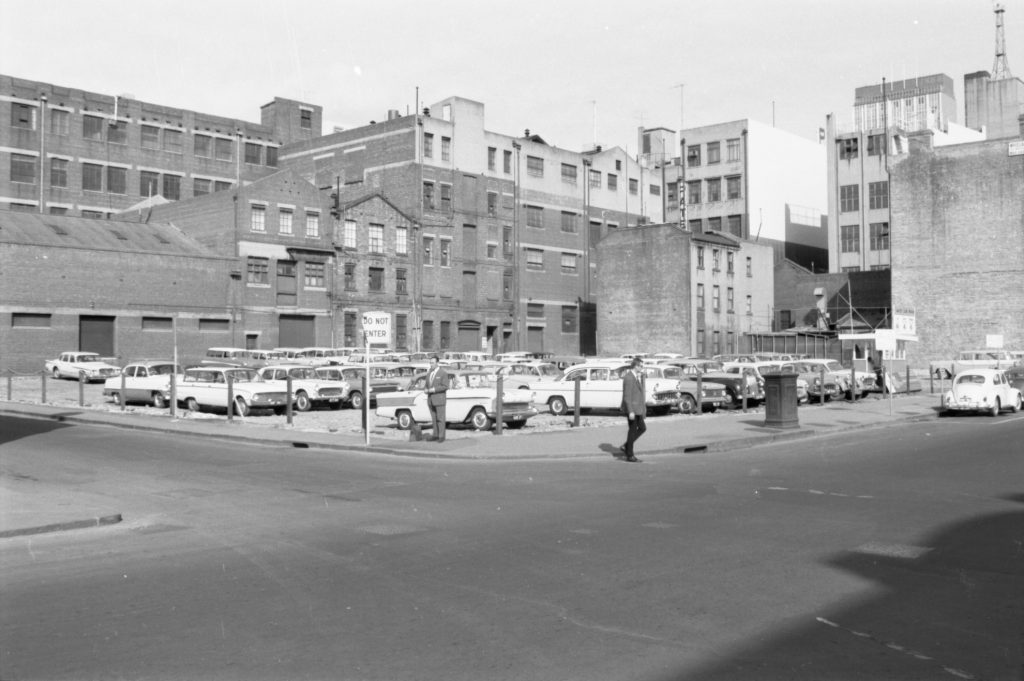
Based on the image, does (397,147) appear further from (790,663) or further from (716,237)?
(790,663)

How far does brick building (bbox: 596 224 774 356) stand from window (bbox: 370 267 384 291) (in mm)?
16824

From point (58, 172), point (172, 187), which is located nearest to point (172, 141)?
point (172, 187)

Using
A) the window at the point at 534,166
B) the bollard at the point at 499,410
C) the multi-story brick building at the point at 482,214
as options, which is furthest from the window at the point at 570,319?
the bollard at the point at 499,410

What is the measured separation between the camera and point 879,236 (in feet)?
252

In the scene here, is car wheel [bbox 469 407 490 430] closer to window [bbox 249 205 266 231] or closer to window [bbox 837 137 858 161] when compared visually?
window [bbox 249 205 266 231]

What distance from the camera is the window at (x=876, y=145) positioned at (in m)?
76.2

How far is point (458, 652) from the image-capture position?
573 cm

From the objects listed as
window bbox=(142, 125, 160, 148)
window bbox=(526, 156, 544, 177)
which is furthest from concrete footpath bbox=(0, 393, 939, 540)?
window bbox=(526, 156, 544, 177)

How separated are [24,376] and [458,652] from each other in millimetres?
49469

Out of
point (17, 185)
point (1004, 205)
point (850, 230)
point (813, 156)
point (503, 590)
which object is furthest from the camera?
point (813, 156)

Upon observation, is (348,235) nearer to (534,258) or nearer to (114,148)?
(534,258)

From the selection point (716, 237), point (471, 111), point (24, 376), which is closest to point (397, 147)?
point (471, 111)

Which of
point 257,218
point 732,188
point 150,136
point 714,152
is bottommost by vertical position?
point 257,218

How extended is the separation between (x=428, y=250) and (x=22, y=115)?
3030cm
